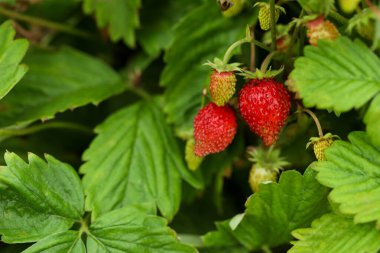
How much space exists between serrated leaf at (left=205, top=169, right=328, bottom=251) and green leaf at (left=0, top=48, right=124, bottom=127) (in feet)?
2.02

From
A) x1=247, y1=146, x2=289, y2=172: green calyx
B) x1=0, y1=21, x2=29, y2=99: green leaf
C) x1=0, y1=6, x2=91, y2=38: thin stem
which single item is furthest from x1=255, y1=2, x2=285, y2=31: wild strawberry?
x1=0, y1=6, x2=91, y2=38: thin stem

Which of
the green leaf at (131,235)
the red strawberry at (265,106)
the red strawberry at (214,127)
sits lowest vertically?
the green leaf at (131,235)

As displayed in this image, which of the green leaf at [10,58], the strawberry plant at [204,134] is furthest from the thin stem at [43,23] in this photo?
the green leaf at [10,58]

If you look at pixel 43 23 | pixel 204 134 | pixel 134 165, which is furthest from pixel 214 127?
pixel 43 23

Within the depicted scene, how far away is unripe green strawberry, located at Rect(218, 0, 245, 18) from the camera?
1.62 meters

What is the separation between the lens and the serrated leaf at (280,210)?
1.48 meters

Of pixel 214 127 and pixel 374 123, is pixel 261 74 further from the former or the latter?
pixel 374 123

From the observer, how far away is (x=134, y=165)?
1.80 metres

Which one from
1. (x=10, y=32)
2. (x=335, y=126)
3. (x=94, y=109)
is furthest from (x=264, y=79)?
(x=94, y=109)

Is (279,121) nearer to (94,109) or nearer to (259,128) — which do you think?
(259,128)

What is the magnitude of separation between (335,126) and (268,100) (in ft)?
0.87

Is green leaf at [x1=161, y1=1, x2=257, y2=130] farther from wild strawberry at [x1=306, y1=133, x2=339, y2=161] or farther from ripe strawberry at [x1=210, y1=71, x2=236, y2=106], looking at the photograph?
wild strawberry at [x1=306, y1=133, x2=339, y2=161]

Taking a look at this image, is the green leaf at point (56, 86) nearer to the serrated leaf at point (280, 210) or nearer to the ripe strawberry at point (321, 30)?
the serrated leaf at point (280, 210)

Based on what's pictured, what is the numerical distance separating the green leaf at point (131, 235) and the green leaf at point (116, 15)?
2.47 feet
